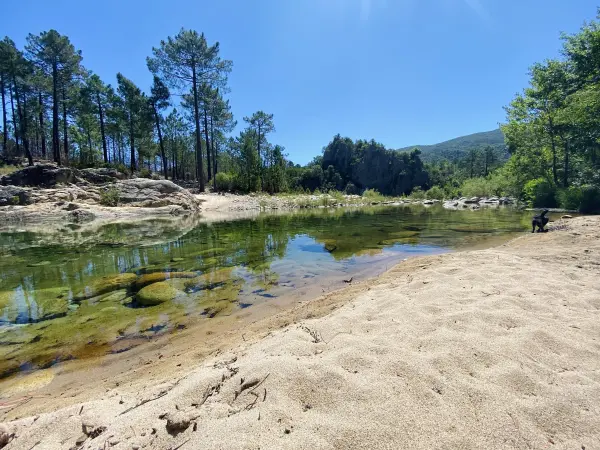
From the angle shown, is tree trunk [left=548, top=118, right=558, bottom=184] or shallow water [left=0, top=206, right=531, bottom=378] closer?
shallow water [left=0, top=206, right=531, bottom=378]

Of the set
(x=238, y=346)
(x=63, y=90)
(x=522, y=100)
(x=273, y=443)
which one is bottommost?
(x=238, y=346)

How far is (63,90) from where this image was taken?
105 ft

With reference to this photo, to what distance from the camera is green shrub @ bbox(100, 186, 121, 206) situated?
2150 cm

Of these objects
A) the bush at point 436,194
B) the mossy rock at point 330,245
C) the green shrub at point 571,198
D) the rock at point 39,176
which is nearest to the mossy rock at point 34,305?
the mossy rock at point 330,245

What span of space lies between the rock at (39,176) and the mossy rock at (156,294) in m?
22.7

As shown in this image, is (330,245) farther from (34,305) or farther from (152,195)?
(152,195)

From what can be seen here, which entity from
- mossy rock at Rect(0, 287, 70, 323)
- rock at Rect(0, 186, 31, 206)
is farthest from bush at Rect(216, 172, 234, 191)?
mossy rock at Rect(0, 287, 70, 323)

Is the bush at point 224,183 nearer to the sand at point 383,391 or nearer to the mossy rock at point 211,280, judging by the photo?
the mossy rock at point 211,280

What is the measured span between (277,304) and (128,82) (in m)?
37.7

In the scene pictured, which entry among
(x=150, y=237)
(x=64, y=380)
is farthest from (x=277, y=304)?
(x=150, y=237)

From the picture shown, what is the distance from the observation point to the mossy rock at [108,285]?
5.71 meters

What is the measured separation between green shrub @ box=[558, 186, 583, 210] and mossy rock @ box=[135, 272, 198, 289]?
21.8m

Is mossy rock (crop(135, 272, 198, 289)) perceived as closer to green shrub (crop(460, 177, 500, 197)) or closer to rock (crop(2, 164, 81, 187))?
rock (crop(2, 164, 81, 187))

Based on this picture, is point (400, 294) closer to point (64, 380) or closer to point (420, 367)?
point (420, 367)
